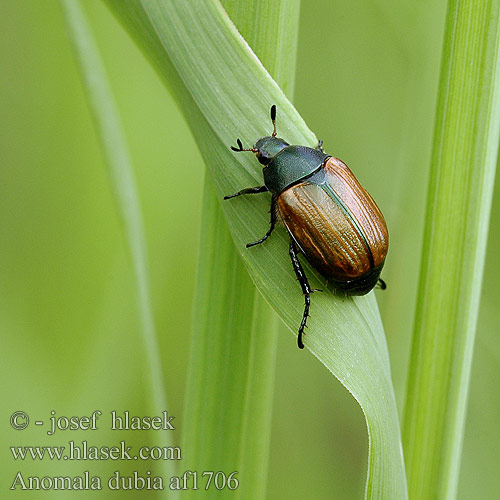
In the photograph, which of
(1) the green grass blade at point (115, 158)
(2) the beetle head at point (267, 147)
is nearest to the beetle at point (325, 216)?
(2) the beetle head at point (267, 147)

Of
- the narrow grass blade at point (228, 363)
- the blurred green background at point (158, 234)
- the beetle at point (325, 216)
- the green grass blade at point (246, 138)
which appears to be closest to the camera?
the green grass blade at point (246, 138)

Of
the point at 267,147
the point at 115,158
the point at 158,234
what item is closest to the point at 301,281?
the point at 267,147

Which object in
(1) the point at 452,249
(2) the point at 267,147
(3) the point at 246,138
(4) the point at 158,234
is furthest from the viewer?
(4) the point at 158,234

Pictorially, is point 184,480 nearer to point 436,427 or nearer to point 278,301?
point 278,301

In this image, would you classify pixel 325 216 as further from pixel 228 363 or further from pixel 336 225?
pixel 228 363

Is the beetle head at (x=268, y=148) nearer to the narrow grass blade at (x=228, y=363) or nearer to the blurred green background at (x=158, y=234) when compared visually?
the narrow grass blade at (x=228, y=363)

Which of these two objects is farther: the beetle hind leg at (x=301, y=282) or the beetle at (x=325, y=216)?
the beetle at (x=325, y=216)
